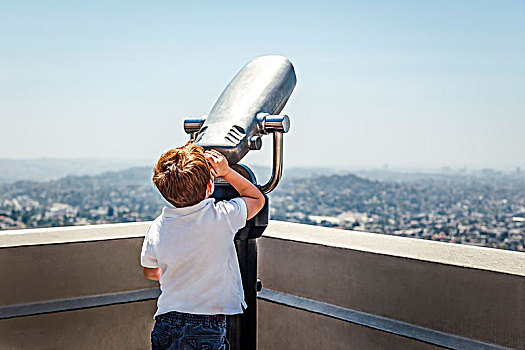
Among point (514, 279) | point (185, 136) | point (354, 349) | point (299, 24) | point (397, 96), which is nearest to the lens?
point (514, 279)

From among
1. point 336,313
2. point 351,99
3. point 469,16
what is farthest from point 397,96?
point 336,313

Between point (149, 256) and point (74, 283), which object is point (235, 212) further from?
point (74, 283)

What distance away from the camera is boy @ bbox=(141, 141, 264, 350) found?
3.83 feet

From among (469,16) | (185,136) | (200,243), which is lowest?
(200,243)

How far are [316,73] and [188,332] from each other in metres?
11.5

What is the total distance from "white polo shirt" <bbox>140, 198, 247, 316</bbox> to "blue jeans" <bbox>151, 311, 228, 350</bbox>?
0.06ft

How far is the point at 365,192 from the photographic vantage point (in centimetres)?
639

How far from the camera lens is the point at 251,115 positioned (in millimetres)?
1372

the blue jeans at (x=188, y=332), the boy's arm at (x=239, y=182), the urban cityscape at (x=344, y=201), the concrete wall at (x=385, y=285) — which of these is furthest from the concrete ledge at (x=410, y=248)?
the urban cityscape at (x=344, y=201)

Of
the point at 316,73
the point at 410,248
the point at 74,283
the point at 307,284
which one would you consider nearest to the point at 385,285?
the point at 410,248

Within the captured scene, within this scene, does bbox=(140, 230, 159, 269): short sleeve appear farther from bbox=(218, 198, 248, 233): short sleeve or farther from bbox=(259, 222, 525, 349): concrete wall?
bbox=(259, 222, 525, 349): concrete wall

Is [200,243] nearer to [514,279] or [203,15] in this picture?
[514,279]

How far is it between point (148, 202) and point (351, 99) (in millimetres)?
16885

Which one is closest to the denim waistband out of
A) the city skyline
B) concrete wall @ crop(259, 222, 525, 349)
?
concrete wall @ crop(259, 222, 525, 349)
